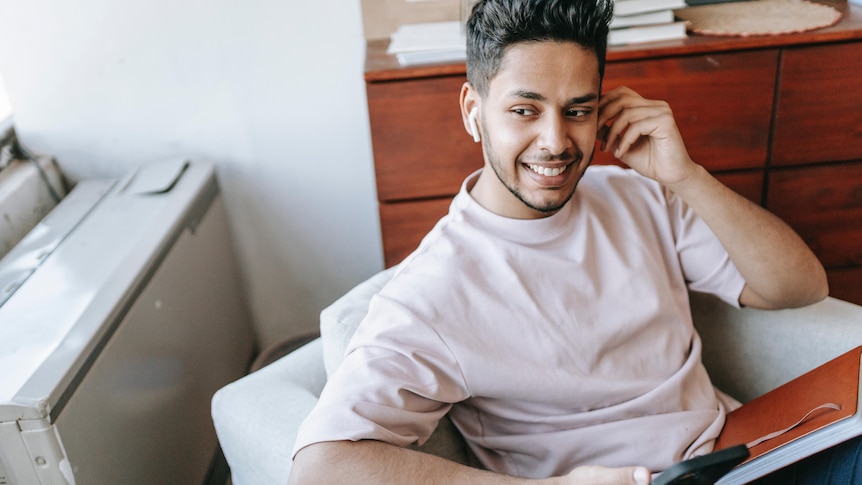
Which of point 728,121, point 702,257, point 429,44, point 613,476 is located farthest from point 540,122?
point 728,121

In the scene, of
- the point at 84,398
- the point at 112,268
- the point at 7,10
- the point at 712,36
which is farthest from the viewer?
the point at 7,10

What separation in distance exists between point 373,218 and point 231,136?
1.57ft

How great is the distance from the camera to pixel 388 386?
106 centimetres

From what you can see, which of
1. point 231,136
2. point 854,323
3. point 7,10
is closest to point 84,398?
point 231,136

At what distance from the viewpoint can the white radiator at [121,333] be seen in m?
1.23

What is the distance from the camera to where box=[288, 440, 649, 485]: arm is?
1.00 m

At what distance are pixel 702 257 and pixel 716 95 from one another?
1.87 feet

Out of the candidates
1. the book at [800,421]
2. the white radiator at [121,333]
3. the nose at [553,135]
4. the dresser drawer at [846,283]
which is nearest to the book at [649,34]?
the nose at [553,135]

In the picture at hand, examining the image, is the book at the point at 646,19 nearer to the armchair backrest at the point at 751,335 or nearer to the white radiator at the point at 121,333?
the armchair backrest at the point at 751,335

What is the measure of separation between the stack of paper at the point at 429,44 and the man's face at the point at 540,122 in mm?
524

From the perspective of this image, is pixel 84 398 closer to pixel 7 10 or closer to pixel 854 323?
pixel 7 10

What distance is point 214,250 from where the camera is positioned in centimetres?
212

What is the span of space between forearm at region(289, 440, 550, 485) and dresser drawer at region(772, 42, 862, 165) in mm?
1263

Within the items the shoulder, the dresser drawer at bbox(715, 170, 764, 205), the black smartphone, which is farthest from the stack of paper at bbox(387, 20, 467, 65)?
the black smartphone
